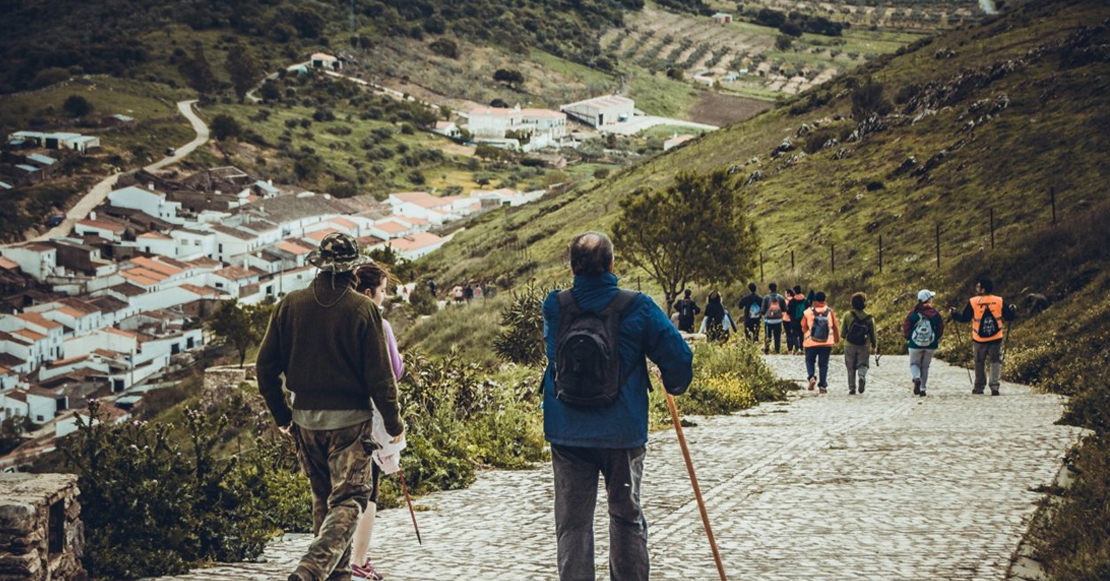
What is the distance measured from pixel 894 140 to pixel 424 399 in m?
34.9

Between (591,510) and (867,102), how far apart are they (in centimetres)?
4673

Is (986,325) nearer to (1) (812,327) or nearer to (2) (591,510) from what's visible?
(1) (812,327)

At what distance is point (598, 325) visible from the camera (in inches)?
208

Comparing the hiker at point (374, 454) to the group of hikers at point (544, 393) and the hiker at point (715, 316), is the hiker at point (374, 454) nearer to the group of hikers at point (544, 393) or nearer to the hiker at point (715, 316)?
the group of hikers at point (544, 393)

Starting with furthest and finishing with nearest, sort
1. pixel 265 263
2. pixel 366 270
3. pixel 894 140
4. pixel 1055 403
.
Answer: pixel 265 263
pixel 894 140
pixel 1055 403
pixel 366 270

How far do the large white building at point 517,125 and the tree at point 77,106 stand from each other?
4523cm

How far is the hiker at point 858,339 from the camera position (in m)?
16.4

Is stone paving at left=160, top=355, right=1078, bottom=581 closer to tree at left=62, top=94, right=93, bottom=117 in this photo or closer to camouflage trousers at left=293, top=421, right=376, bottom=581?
camouflage trousers at left=293, top=421, right=376, bottom=581

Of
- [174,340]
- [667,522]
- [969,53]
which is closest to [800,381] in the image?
[667,522]

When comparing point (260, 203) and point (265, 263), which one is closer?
point (265, 263)

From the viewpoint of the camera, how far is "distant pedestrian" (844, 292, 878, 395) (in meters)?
16.4

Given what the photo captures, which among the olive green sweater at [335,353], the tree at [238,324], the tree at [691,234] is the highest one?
the tree at [691,234]

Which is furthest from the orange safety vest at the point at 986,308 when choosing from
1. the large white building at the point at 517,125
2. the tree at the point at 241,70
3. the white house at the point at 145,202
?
the tree at the point at 241,70

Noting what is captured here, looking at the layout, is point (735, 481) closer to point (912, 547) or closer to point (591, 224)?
point (912, 547)
